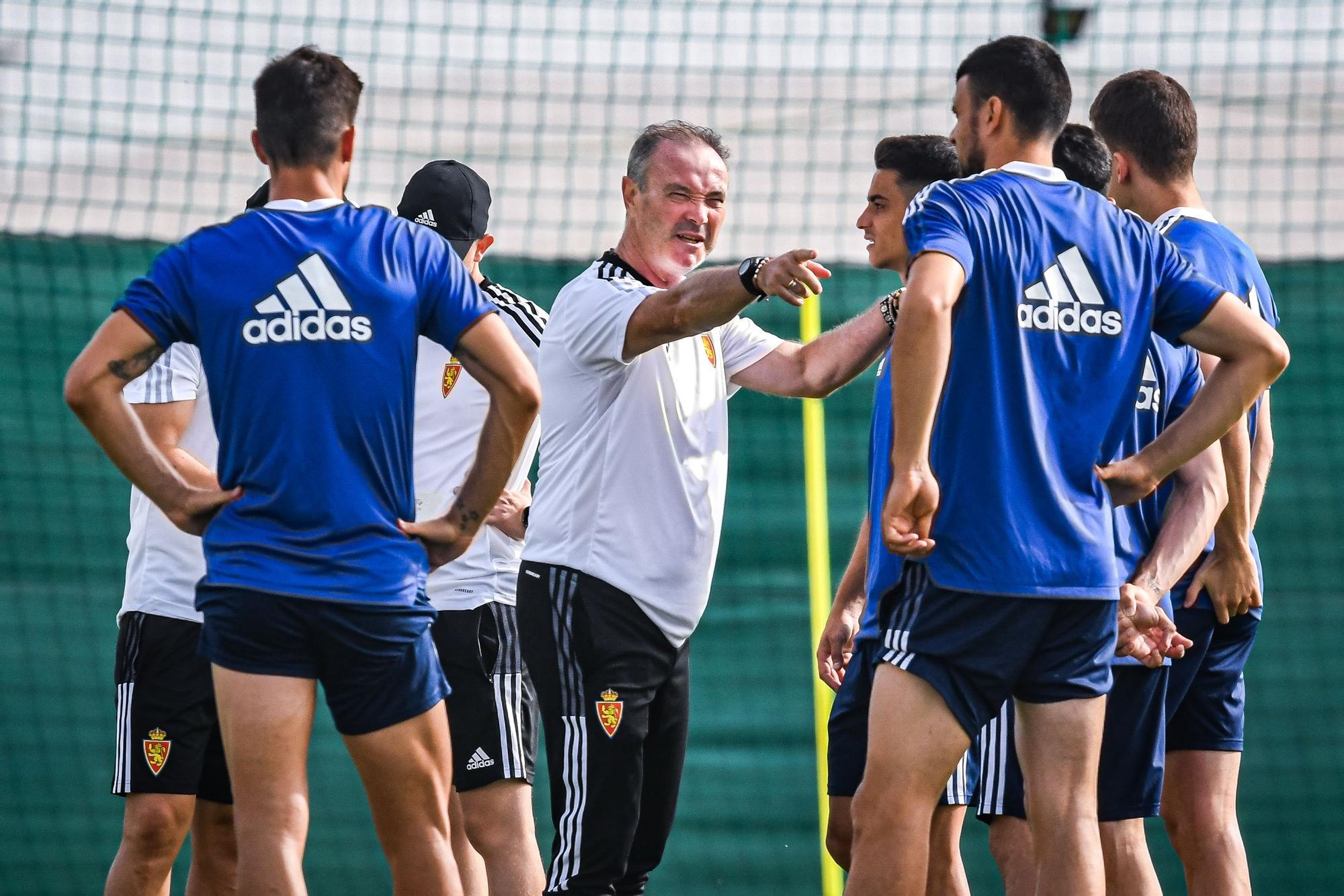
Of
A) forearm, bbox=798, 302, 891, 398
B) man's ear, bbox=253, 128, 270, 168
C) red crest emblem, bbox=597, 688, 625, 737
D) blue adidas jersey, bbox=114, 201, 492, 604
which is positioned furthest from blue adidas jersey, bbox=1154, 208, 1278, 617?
man's ear, bbox=253, 128, 270, 168

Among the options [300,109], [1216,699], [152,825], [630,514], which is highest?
[300,109]

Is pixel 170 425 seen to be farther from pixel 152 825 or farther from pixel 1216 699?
pixel 1216 699

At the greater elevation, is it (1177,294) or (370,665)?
(1177,294)

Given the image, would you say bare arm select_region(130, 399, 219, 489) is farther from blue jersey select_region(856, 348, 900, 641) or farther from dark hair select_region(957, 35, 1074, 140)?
dark hair select_region(957, 35, 1074, 140)

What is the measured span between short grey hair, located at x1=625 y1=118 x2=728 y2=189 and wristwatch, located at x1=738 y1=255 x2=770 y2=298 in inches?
30.1

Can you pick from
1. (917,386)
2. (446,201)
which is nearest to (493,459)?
(917,386)

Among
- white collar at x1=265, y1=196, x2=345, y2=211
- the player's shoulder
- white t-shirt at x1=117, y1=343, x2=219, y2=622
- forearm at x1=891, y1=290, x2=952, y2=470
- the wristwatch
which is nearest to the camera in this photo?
forearm at x1=891, y1=290, x2=952, y2=470

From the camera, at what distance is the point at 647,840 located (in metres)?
4.35

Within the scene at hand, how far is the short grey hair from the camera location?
15.0ft

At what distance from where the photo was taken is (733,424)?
7.02 m

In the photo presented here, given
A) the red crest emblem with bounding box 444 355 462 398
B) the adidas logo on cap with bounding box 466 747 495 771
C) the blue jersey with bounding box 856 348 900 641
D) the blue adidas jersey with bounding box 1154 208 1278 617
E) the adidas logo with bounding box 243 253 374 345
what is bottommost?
the adidas logo on cap with bounding box 466 747 495 771

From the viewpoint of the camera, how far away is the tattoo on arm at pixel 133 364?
11.1 ft

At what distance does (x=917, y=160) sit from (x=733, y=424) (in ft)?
8.69

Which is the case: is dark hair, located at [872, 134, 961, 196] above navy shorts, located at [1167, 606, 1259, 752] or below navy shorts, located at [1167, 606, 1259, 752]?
above
